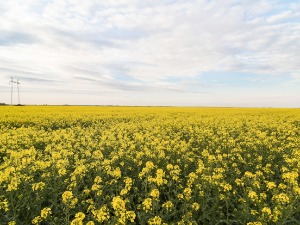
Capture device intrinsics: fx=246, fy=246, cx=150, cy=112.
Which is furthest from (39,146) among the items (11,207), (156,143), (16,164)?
(11,207)

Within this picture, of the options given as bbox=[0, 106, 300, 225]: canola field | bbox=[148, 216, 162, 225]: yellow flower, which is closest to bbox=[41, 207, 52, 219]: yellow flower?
bbox=[0, 106, 300, 225]: canola field

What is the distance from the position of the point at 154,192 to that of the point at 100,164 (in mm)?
3638

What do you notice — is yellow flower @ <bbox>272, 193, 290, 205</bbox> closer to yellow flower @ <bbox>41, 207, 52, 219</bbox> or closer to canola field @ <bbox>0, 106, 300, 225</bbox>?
canola field @ <bbox>0, 106, 300, 225</bbox>

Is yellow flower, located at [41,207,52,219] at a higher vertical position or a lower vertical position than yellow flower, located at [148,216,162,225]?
lower

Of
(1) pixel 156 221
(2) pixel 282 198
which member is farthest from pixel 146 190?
(2) pixel 282 198

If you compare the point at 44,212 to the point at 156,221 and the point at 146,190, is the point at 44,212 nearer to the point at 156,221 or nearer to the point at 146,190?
the point at 156,221

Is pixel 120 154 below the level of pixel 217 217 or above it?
above

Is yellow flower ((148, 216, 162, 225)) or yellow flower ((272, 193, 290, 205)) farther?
yellow flower ((272, 193, 290, 205))

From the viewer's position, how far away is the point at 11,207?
5672mm

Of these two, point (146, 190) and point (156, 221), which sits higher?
point (156, 221)

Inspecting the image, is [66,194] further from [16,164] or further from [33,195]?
[16,164]

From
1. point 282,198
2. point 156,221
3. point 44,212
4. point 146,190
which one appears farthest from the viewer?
point 146,190

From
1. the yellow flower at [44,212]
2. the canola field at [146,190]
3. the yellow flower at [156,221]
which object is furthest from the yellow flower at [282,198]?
the yellow flower at [44,212]

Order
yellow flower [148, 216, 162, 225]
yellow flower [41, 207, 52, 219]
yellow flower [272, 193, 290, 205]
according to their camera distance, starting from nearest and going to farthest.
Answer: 1. yellow flower [148, 216, 162, 225]
2. yellow flower [41, 207, 52, 219]
3. yellow flower [272, 193, 290, 205]
